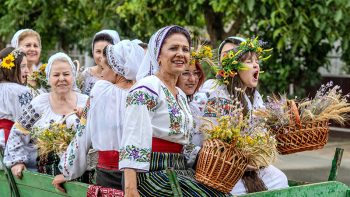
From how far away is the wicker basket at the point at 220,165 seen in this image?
3.87 meters

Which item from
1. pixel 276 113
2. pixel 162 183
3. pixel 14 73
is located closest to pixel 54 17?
pixel 14 73

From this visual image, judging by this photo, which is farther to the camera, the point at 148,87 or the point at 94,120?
the point at 94,120

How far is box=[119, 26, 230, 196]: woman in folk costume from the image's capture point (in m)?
3.90

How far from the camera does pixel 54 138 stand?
17.3 ft

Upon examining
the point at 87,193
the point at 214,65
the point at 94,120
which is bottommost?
the point at 87,193

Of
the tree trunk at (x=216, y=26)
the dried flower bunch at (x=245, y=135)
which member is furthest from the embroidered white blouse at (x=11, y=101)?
the tree trunk at (x=216, y=26)

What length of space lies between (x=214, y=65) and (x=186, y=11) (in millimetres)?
6340

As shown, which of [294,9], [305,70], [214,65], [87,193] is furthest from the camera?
[305,70]

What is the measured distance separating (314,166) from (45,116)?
5.41 m

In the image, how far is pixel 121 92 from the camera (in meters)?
4.48

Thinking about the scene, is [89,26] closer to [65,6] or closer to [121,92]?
[65,6]

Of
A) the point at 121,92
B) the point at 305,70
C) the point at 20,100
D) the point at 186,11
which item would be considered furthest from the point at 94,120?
the point at 305,70

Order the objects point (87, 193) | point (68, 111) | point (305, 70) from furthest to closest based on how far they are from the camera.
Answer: point (305, 70) → point (68, 111) → point (87, 193)

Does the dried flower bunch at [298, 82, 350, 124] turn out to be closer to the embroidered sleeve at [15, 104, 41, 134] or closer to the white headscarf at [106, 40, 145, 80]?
the white headscarf at [106, 40, 145, 80]
